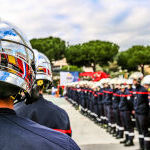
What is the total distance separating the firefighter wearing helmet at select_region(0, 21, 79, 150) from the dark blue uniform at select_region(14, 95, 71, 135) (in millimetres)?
1057

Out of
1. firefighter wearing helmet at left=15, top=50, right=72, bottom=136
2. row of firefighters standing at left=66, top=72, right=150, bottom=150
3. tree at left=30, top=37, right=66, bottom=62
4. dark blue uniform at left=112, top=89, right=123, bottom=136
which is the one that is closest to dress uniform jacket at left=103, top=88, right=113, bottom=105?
row of firefighters standing at left=66, top=72, right=150, bottom=150

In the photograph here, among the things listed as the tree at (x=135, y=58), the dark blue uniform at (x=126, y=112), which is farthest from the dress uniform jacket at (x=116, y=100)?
the tree at (x=135, y=58)

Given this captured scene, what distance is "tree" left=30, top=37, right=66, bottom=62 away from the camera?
60281mm

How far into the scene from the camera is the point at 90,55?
181ft

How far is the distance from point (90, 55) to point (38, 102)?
52.4 m

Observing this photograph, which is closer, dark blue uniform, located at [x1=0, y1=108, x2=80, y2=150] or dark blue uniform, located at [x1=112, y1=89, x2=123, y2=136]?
dark blue uniform, located at [x1=0, y1=108, x2=80, y2=150]

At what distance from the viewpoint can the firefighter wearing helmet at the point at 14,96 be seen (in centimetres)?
132

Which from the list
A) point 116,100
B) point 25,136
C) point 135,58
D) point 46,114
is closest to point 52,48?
point 135,58

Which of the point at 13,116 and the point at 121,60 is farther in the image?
the point at 121,60

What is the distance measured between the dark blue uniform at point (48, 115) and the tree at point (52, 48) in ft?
187

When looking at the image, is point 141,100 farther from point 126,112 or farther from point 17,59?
point 17,59

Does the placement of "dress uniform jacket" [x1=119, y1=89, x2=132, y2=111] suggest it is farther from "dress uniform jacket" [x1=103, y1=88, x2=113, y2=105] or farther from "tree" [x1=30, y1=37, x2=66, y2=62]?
"tree" [x1=30, y1=37, x2=66, y2=62]

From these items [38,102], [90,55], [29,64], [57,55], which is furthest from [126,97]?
[57,55]

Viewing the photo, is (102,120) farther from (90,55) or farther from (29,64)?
(90,55)
